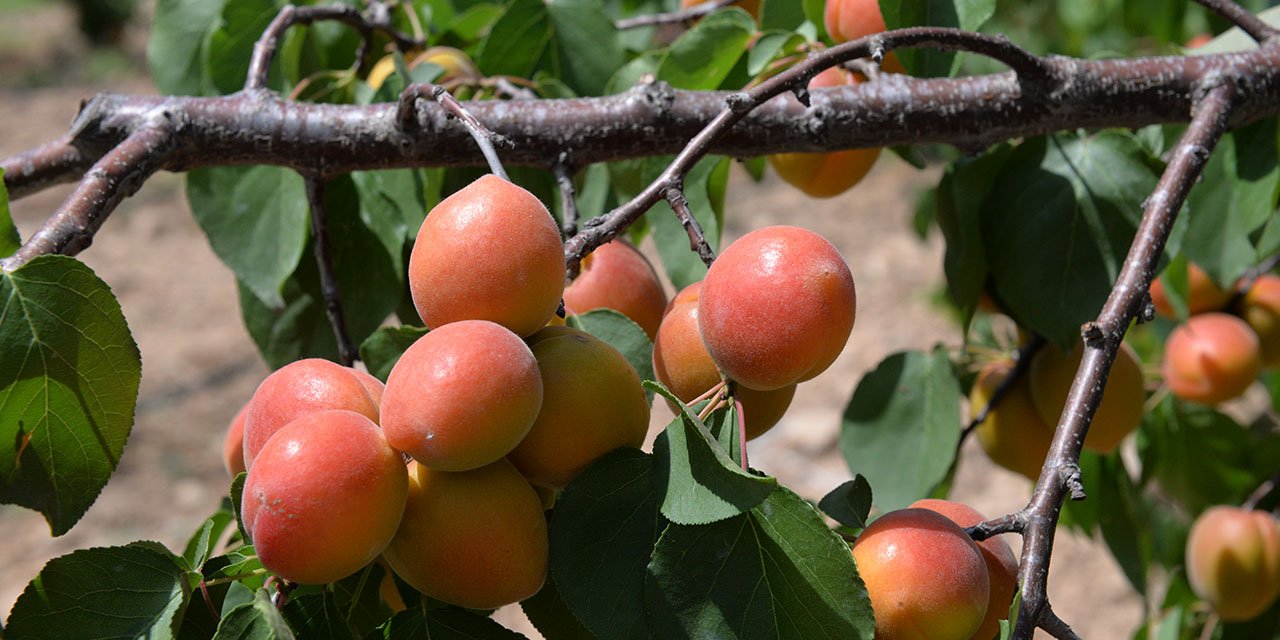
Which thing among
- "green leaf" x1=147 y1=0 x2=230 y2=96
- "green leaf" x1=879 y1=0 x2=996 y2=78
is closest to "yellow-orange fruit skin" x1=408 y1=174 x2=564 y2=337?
"green leaf" x1=879 y1=0 x2=996 y2=78

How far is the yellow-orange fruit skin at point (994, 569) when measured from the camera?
0.51 meters

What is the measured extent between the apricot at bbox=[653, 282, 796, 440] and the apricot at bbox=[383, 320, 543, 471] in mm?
121

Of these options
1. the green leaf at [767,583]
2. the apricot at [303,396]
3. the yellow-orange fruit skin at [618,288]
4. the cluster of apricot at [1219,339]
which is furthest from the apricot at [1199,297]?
the apricot at [303,396]

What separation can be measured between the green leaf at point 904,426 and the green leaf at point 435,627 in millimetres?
502

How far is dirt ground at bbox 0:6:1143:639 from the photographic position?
93.7 inches

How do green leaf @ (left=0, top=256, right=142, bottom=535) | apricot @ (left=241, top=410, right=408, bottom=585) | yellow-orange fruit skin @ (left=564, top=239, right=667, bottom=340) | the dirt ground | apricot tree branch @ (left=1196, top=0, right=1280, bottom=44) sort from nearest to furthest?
apricot @ (left=241, top=410, right=408, bottom=585)
green leaf @ (left=0, top=256, right=142, bottom=535)
yellow-orange fruit skin @ (left=564, top=239, right=667, bottom=340)
apricot tree branch @ (left=1196, top=0, right=1280, bottom=44)
the dirt ground

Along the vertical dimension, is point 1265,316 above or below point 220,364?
above

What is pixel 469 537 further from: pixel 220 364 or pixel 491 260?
pixel 220 364

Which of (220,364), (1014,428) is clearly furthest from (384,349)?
(220,364)

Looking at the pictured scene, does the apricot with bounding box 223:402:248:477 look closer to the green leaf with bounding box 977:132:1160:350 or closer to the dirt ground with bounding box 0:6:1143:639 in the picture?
the green leaf with bounding box 977:132:1160:350

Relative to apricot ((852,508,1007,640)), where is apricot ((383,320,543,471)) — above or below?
above

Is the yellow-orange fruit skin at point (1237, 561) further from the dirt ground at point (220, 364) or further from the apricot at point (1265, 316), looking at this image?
the dirt ground at point (220, 364)

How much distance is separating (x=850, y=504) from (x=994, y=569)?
0.07 metres

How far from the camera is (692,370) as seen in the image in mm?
547
